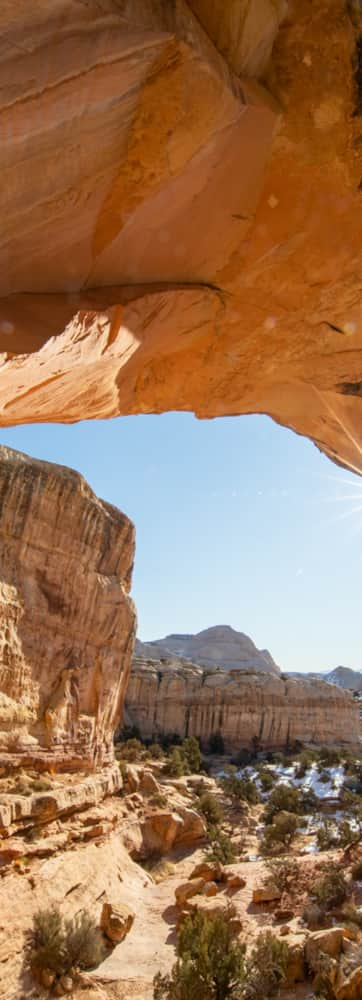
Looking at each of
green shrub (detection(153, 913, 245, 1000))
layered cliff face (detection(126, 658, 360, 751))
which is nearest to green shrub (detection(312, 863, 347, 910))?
green shrub (detection(153, 913, 245, 1000))

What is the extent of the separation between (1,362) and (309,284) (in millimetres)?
2624

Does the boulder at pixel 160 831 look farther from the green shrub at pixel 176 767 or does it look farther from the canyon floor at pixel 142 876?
the green shrub at pixel 176 767

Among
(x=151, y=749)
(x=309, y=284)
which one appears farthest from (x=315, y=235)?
(x=151, y=749)

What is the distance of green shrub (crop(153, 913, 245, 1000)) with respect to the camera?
8680 mm

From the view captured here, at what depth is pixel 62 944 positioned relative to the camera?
34.9 feet

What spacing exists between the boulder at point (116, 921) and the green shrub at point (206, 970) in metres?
2.46

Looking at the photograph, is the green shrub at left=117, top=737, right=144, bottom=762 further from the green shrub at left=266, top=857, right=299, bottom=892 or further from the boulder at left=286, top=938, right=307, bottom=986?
the boulder at left=286, top=938, right=307, bottom=986

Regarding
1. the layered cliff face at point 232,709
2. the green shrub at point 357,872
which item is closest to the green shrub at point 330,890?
the green shrub at point 357,872

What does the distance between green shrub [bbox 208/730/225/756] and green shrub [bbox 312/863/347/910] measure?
2749cm

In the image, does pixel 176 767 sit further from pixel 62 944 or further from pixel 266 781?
pixel 62 944

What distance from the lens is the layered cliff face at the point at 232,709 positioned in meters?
41.5

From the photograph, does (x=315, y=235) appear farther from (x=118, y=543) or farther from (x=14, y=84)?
(x=118, y=543)

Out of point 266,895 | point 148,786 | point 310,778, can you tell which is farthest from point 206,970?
point 310,778

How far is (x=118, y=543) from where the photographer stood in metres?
24.6
